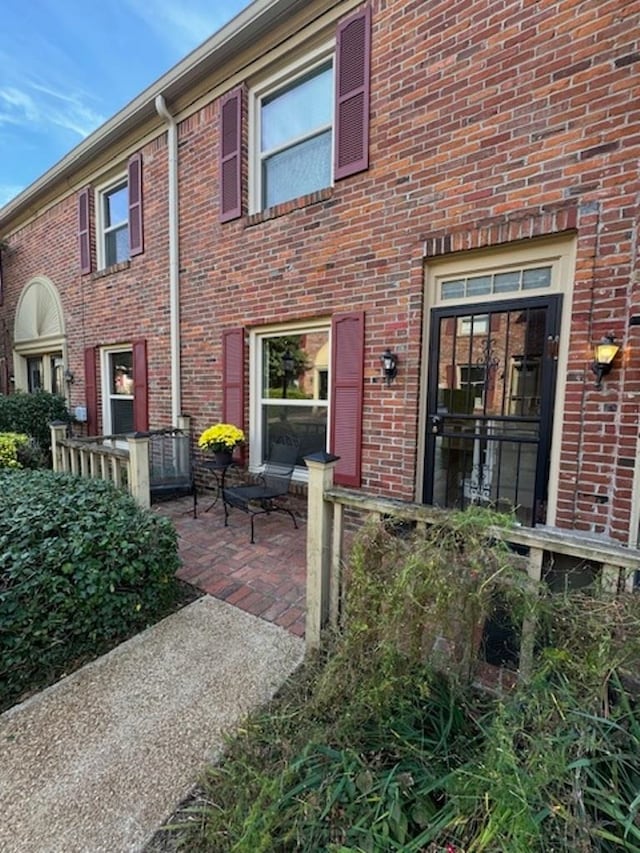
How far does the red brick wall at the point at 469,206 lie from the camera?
2527mm

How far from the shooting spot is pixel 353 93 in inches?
140

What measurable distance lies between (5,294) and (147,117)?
6.45 meters

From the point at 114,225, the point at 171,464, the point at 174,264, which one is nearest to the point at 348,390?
the point at 171,464

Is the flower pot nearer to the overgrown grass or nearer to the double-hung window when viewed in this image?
the double-hung window

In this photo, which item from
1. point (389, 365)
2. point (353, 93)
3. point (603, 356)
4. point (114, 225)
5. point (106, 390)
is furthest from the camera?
point (106, 390)

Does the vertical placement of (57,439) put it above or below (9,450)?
above

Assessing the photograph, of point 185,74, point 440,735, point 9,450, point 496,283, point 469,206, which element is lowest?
point 440,735

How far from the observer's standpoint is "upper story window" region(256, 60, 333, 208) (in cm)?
394

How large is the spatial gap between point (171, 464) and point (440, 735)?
440 centimetres

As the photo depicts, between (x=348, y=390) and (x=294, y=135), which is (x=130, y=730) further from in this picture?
(x=294, y=135)

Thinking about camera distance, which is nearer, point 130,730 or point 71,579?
point 130,730

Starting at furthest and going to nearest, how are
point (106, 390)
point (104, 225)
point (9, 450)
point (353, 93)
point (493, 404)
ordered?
point (106, 390) → point (104, 225) → point (9, 450) → point (353, 93) → point (493, 404)

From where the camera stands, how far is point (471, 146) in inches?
118

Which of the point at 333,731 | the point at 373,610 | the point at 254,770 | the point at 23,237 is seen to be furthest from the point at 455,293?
the point at 23,237
